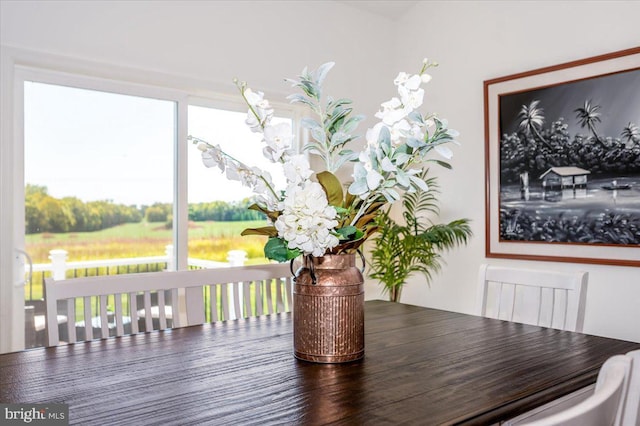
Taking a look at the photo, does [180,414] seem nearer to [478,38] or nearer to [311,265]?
[311,265]

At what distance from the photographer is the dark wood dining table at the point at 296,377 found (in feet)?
3.30

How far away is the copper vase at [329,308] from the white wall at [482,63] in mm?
2360

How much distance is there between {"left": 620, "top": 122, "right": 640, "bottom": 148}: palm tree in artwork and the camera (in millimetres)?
2967

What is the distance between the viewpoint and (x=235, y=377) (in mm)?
1221

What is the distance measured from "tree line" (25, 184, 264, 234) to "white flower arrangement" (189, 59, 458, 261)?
1.49m

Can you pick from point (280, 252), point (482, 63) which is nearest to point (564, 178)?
point (482, 63)

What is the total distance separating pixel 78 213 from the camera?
9.44ft

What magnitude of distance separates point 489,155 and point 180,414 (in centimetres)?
310

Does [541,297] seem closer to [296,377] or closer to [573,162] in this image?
[296,377]

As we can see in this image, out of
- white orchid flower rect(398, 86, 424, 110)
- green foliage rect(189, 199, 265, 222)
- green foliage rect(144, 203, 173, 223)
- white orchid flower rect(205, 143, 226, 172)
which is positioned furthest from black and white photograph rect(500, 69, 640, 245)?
white orchid flower rect(205, 143, 226, 172)

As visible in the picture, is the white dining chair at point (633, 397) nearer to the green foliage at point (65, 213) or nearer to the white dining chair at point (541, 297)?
the white dining chair at point (541, 297)

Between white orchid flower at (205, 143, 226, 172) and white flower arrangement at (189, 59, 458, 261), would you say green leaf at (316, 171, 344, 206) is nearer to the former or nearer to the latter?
white flower arrangement at (189, 59, 458, 261)

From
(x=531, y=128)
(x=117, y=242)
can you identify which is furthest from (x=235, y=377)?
(x=531, y=128)

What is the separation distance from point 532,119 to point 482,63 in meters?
0.58
